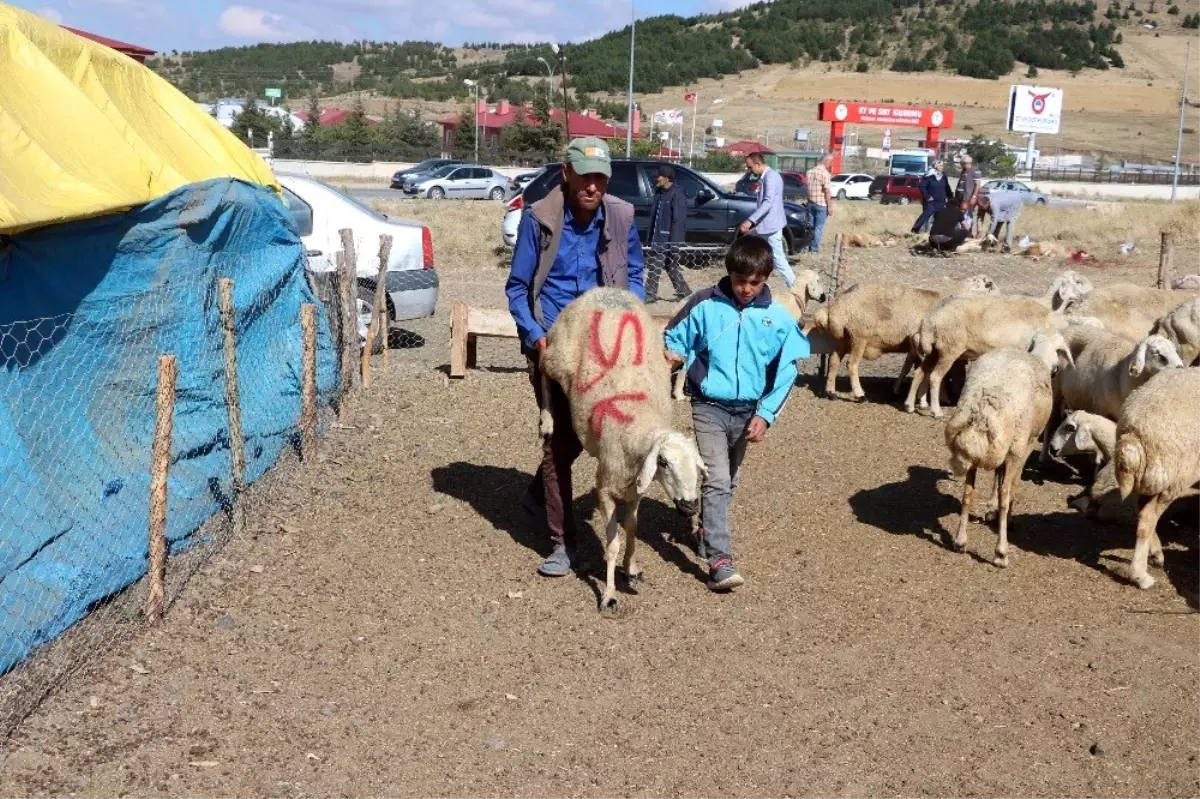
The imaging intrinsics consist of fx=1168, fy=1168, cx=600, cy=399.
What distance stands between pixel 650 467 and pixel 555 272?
1480 millimetres

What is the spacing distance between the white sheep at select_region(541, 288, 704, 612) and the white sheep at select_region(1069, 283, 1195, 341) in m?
5.86

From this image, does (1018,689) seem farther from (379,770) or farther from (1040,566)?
(379,770)

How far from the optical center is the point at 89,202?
5906mm

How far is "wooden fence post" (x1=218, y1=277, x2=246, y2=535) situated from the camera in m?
6.59

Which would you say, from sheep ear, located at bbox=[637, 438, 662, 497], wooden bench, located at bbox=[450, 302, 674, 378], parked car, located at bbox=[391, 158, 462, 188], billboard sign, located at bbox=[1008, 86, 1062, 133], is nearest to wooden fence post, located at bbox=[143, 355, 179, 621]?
sheep ear, located at bbox=[637, 438, 662, 497]

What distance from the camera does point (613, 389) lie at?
5.92 m

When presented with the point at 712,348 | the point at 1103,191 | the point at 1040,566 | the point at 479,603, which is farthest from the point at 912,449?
the point at 1103,191

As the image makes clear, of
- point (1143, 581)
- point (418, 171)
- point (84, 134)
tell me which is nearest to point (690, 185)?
point (84, 134)

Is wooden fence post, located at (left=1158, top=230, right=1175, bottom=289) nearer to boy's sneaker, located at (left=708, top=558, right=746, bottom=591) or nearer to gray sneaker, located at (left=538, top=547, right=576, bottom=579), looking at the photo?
boy's sneaker, located at (left=708, top=558, right=746, bottom=591)

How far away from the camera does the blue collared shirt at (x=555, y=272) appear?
6277mm

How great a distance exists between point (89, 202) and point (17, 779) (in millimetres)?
2998

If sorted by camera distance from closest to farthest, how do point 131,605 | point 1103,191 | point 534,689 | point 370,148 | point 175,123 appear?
1. point 534,689
2. point 131,605
3. point 175,123
4. point 1103,191
5. point 370,148

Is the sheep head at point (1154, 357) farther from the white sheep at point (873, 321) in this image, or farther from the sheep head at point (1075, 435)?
the white sheep at point (873, 321)

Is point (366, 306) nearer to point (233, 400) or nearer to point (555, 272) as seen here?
point (233, 400)
